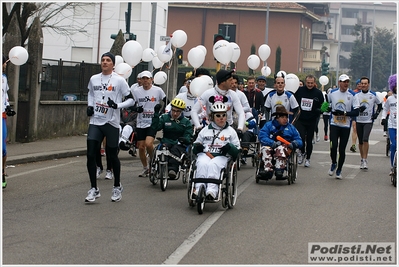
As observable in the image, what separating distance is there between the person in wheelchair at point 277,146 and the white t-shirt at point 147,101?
191cm

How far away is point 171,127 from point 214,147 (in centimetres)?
223

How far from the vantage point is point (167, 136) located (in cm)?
1339

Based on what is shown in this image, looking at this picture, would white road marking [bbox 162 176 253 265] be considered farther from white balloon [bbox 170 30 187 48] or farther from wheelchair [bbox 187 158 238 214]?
white balloon [bbox 170 30 187 48]

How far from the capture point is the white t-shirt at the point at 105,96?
1140cm

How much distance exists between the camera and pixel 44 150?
1892 cm

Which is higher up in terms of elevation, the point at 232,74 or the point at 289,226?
the point at 232,74

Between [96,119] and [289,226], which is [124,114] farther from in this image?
[289,226]

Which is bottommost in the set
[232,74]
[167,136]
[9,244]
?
[9,244]

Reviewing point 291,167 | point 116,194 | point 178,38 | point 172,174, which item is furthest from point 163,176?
point 178,38

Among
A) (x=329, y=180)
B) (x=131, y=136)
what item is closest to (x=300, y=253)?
(x=329, y=180)

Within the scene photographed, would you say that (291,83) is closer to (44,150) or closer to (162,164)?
(44,150)

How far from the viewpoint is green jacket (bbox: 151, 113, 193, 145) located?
43.7 ft

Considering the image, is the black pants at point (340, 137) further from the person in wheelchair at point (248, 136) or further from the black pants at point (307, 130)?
the black pants at point (307, 130)

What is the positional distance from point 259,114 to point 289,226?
8.68 m
